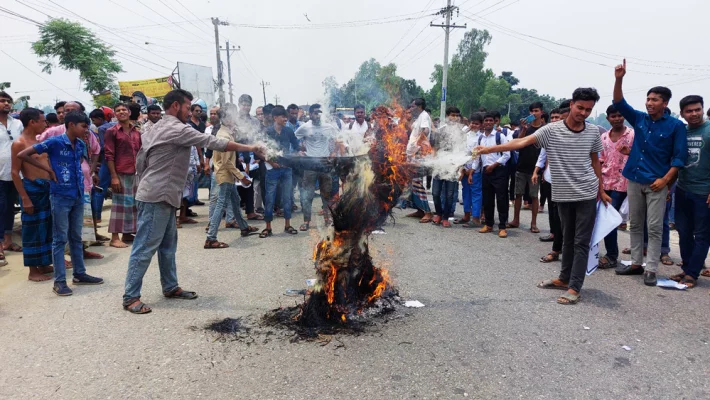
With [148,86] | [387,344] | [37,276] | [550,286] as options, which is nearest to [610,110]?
[550,286]

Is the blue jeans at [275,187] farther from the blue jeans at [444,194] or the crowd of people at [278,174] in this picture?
the blue jeans at [444,194]

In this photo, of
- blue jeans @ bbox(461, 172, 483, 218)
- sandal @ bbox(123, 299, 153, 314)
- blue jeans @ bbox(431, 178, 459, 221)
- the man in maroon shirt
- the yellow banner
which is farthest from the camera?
the yellow banner

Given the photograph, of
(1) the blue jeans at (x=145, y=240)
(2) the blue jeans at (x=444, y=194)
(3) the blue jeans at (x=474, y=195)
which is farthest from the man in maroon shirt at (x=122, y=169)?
(3) the blue jeans at (x=474, y=195)

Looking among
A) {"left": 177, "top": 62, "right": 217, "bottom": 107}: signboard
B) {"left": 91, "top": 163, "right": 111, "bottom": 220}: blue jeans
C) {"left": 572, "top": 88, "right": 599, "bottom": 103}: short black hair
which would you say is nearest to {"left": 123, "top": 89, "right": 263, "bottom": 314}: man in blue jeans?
{"left": 91, "top": 163, "right": 111, "bottom": 220}: blue jeans

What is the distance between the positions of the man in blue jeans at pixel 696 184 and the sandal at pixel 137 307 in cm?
600

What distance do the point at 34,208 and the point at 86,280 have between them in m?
1.07

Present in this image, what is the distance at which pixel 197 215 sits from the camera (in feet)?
31.3

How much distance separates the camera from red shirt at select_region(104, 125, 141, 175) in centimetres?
657

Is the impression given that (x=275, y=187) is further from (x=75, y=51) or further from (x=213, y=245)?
(x=75, y=51)

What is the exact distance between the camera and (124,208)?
22.3ft

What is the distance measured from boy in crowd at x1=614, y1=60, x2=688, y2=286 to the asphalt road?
0.68 metres

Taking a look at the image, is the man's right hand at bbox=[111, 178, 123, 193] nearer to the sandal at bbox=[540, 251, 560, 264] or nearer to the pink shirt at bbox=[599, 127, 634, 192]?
the sandal at bbox=[540, 251, 560, 264]

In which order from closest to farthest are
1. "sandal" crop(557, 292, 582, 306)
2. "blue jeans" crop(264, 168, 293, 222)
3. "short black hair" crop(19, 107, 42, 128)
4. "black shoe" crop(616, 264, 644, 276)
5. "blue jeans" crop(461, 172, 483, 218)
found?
"sandal" crop(557, 292, 582, 306)
"short black hair" crop(19, 107, 42, 128)
"black shoe" crop(616, 264, 644, 276)
"blue jeans" crop(264, 168, 293, 222)
"blue jeans" crop(461, 172, 483, 218)

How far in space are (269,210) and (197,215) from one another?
285 cm
